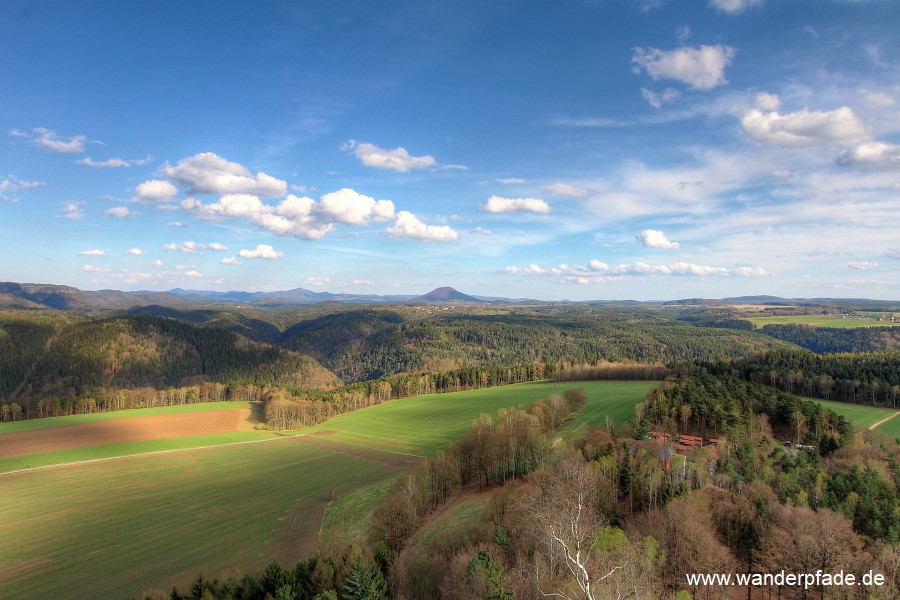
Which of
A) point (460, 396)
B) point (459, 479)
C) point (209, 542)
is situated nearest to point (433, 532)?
point (459, 479)

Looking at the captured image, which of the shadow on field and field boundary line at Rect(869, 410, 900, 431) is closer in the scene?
field boundary line at Rect(869, 410, 900, 431)

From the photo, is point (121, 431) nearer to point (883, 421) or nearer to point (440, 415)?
point (440, 415)

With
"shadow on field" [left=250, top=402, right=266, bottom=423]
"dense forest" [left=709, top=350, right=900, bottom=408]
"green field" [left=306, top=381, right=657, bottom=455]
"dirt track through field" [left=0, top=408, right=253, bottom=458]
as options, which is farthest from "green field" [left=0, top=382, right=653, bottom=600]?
"dense forest" [left=709, top=350, right=900, bottom=408]

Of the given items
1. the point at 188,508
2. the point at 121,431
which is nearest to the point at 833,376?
the point at 188,508

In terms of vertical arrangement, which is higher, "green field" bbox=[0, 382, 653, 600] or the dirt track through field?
"green field" bbox=[0, 382, 653, 600]

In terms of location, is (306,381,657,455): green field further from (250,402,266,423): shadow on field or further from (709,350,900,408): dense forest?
(709,350,900,408): dense forest

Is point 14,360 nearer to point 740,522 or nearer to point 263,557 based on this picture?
point 263,557
